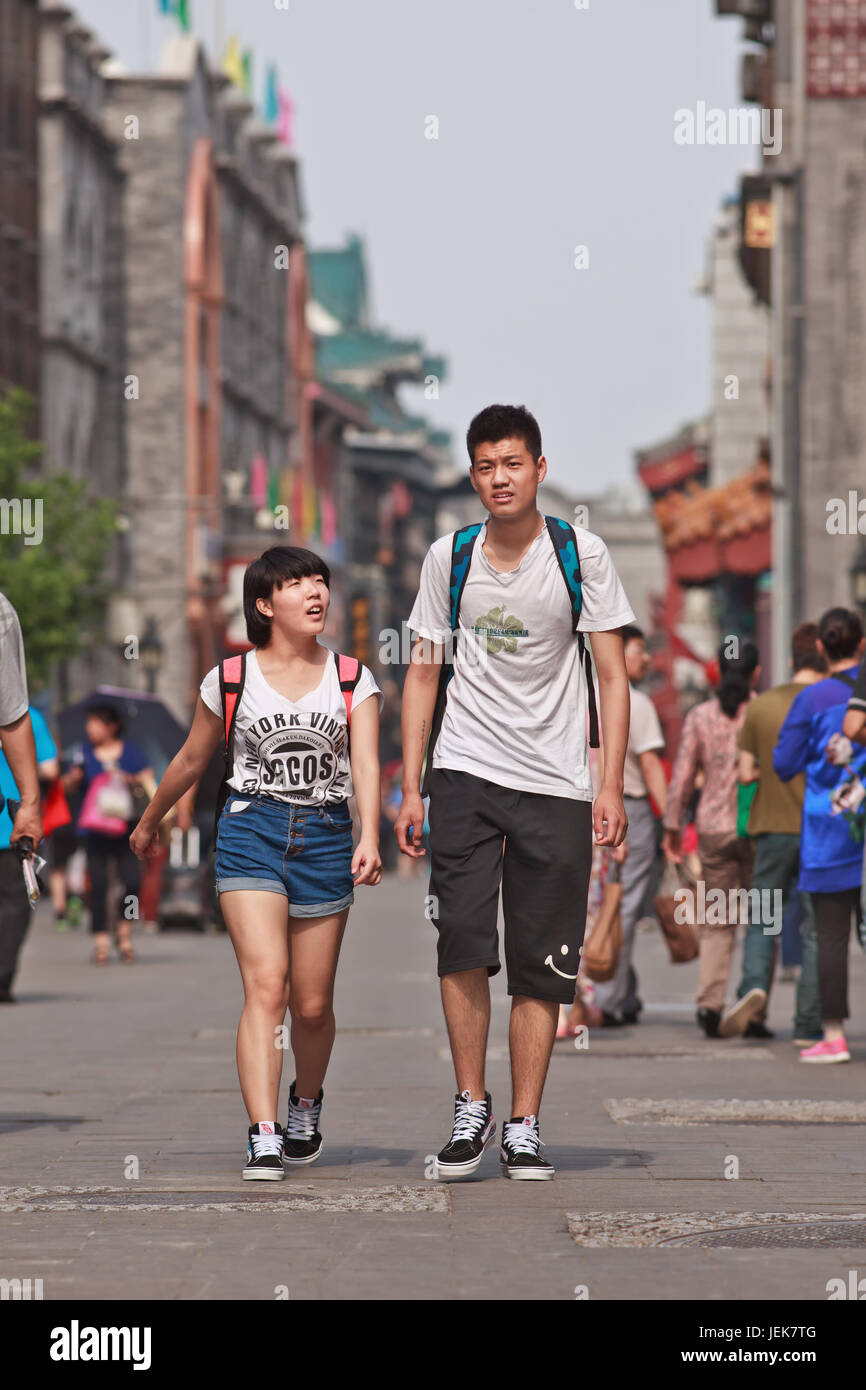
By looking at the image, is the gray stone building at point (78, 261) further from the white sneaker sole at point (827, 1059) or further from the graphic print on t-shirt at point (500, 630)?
the graphic print on t-shirt at point (500, 630)

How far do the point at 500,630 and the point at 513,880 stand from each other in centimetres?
68

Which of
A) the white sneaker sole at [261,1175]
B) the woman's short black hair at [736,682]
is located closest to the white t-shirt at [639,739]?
the woman's short black hair at [736,682]

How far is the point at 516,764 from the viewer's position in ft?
24.0

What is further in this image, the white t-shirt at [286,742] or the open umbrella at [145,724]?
the open umbrella at [145,724]

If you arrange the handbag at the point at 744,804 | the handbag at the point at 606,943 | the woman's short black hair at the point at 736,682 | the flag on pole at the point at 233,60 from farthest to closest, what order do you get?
the flag on pole at the point at 233,60 < the woman's short black hair at the point at 736,682 < the handbag at the point at 744,804 < the handbag at the point at 606,943

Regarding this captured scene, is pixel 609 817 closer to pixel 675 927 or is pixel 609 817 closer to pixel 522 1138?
pixel 522 1138

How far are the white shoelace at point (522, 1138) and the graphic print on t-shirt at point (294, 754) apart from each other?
3.35ft

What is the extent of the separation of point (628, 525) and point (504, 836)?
142856mm

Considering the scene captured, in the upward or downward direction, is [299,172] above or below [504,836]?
above

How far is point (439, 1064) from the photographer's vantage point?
428 inches

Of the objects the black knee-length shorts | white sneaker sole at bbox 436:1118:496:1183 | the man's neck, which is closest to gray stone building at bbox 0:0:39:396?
the man's neck

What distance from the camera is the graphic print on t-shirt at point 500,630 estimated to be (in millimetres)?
7289

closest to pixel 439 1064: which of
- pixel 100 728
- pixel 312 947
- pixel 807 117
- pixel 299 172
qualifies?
pixel 312 947
